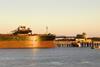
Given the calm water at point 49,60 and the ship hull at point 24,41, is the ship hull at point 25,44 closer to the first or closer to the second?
the ship hull at point 24,41

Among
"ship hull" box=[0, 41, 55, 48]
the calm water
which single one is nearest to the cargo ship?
"ship hull" box=[0, 41, 55, 48]

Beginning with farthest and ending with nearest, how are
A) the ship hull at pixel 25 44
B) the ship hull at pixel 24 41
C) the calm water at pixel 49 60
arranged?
the ship hull at pixel 24 41 < the ship hull at pixel 25 44 < the calm water at pixel 49 60

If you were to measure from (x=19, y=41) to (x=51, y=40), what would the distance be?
10113 millimetres

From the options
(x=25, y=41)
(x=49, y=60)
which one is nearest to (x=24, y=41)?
(x=25, y=41)

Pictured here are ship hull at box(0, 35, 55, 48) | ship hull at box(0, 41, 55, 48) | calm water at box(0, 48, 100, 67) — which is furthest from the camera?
ship hull at box(0, 35, 55, 48)

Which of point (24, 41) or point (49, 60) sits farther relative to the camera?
point (24, 41)

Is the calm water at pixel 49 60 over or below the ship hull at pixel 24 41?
below

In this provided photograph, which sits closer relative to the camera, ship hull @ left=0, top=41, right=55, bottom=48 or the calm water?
the calm water

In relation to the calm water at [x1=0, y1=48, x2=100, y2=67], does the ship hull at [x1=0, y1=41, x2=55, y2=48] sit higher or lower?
higher

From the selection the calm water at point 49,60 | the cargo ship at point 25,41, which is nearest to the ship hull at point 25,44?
the cargo ship at point 25,41

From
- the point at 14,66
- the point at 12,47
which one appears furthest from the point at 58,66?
the point at 12,47

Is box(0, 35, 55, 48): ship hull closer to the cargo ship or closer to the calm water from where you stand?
the cargo ship

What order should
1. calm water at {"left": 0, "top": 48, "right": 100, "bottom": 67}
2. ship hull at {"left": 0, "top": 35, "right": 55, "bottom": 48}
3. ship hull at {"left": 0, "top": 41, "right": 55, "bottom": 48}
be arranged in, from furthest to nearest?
ship hull at {"left": 0, "top": 35, "right": 55, "bottom": 48}, ship hull at {"left": 0, "top": 41, "right": 55, "bottom": 48}, calm water at {"left": 0, "top": 48, "right": 100, "bottom": 67}

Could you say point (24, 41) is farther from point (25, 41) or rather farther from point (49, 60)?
point (49, 60)
